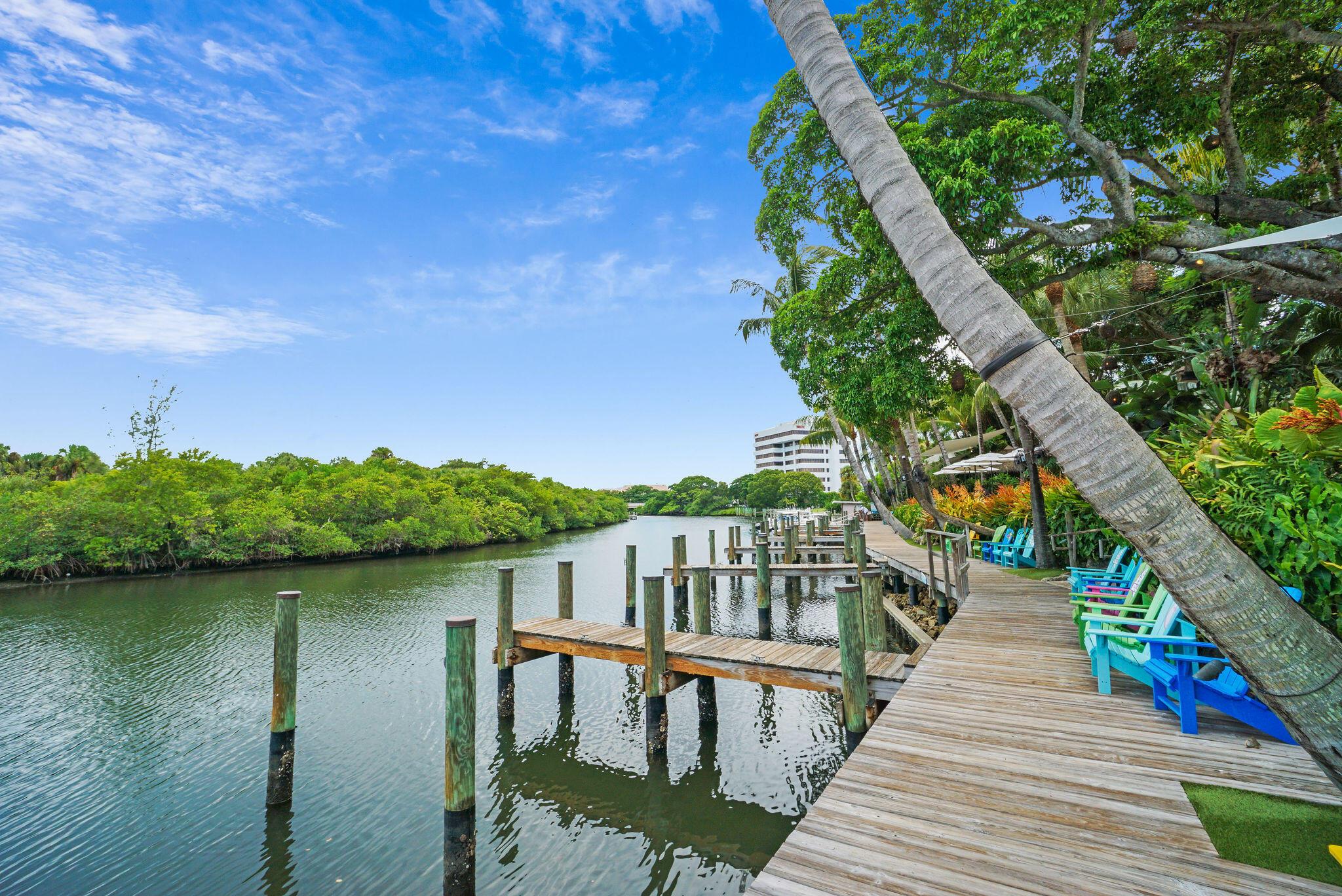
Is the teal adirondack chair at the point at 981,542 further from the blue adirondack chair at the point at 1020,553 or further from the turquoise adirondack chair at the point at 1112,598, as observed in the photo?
the turquoise adirondack chair at the point at 1112,598

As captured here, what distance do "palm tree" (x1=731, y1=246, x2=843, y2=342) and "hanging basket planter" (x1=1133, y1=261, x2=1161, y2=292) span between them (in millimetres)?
15446

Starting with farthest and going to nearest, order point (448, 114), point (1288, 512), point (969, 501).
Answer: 1. point (448, 114)
2. point (969, 501)
3. point (1288, 512)

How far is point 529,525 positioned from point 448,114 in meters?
36.8

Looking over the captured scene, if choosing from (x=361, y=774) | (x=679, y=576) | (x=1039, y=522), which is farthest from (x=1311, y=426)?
(x=679, y=576)

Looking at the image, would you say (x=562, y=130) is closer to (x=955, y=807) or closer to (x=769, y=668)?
(x=769, y=668)

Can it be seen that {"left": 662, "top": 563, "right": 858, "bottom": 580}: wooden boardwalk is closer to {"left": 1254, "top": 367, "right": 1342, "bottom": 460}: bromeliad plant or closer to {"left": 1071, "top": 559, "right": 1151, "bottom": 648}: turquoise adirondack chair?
{"left": 1071, "top": 559, "right": 1151, "bottom": 648}: turquoise adirondack chair

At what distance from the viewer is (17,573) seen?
2611cm

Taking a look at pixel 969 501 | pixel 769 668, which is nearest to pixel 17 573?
pixel 769 668

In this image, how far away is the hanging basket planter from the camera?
795 centimetres

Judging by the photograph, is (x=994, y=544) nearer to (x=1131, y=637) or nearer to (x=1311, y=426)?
(x=1311, y=426)

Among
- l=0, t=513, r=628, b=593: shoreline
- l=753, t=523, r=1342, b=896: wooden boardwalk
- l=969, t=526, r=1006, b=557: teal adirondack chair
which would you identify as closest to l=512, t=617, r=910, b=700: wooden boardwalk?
l=753, t=523, r=1342, b=896: wooden boardwalk

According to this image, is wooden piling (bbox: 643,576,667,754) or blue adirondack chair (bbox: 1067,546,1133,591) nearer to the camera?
blue adirondack chair (bbox: 1067,546,1133,591)

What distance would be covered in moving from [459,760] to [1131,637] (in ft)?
18.7

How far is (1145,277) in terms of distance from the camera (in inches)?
314
